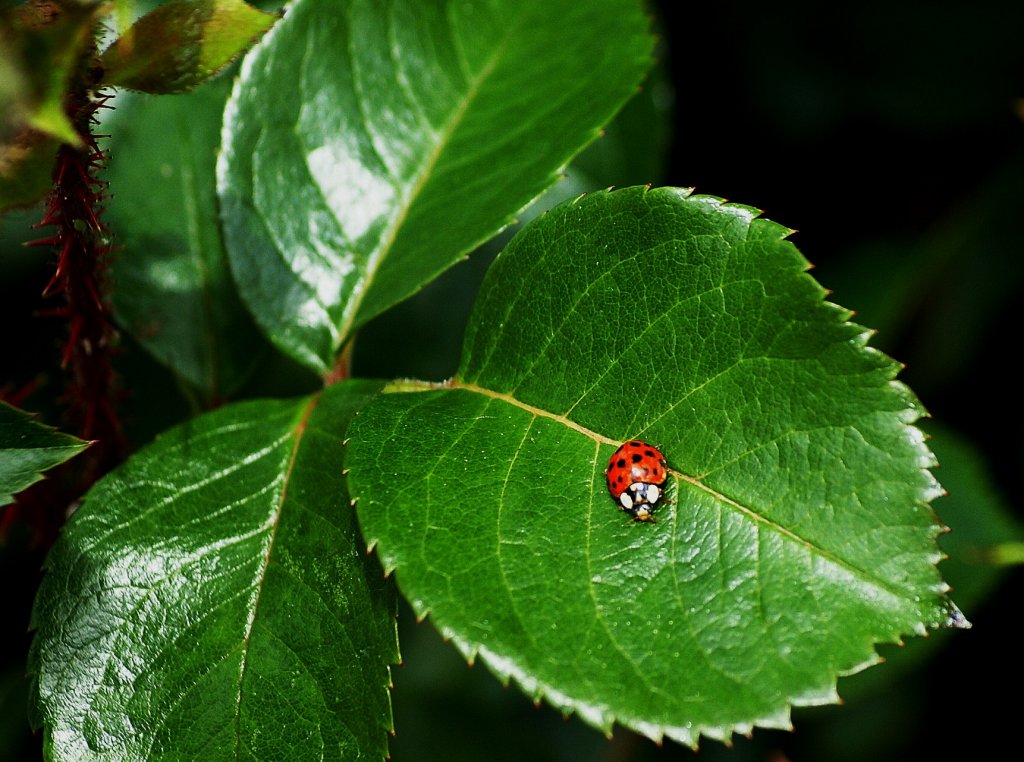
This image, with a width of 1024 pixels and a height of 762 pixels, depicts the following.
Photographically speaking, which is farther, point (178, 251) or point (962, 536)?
point (962, 536)

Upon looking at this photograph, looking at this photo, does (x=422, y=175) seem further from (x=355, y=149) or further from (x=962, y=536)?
(x=962, y=536)

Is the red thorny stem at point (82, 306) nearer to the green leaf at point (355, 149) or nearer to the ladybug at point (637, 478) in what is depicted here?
the green leaf at point (355, 149)

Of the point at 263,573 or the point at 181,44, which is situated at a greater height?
the point at 181,44

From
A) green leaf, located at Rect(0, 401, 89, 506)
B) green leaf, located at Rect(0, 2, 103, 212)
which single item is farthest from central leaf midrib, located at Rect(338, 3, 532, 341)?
green leaf, located at Rect(0, 2, 103, 212)

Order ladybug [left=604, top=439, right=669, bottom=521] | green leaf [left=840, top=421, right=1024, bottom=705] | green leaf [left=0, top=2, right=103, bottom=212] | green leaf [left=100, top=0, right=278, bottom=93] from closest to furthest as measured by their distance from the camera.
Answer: green leaf [left=0, top=2, right=103, bottom=212] < green leaf [left=100, top=0, right=278, bottom=93] < ladybug [left=604, top=439, right=669, bottom=521] < green leaf [left=840, top=421, right=1024, bottom=705]

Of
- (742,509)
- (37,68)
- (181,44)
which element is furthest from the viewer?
(742,509)

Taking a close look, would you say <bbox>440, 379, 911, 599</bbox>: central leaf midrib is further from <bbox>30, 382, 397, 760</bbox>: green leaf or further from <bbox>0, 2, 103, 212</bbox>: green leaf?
<bbox>0, 2, 103, 212</bbox>: green leaf

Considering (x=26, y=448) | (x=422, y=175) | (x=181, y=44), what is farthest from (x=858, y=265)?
(x=26, y=448)
